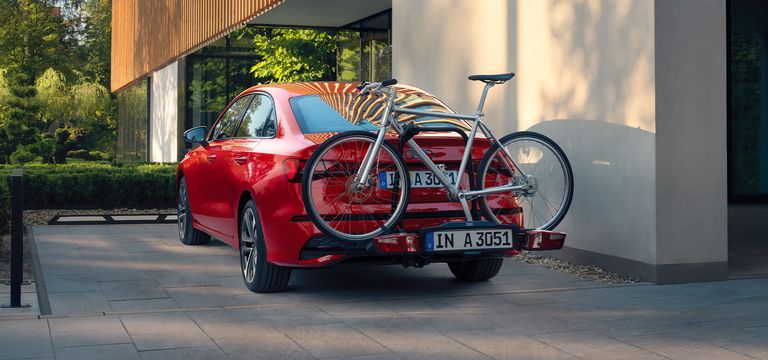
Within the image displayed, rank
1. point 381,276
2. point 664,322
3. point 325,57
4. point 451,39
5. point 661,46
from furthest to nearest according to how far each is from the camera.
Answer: point 325,57
point 451,39
point 381,276
point 661,46
point 664,322

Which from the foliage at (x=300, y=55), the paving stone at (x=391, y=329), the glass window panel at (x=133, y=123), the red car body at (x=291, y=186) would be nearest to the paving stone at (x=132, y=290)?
the red car body at (x=291, y=186)

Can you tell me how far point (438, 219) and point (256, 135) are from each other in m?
1.83

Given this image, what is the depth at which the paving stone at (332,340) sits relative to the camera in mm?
5633

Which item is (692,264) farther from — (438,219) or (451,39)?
(451,39)

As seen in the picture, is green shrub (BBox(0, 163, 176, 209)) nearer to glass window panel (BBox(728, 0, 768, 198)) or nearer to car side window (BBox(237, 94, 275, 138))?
car side window (BBox(237, 94, 275, 138))

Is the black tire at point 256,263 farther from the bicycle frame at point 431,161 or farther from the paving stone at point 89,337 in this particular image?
the paving stone at point 89,337

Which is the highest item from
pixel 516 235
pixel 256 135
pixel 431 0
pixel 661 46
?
pixel 431 0

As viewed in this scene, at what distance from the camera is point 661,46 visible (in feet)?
26.1

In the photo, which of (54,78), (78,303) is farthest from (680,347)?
(54,78)

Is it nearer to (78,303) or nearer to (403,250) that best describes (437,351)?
(403,250)

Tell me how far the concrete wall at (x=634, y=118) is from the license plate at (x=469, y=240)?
5.35 ft

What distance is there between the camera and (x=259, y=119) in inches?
324

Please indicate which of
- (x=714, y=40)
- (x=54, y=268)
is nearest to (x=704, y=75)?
(x=714, y=40)

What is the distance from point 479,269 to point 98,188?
918 centimetres
